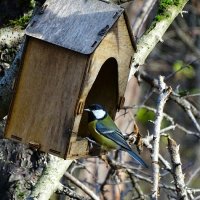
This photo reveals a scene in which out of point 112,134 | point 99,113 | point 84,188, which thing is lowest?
point 84,188

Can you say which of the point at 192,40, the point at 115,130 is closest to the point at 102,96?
the point at 115,130

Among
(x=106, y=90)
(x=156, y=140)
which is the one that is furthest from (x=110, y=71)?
(x=156, y=140)

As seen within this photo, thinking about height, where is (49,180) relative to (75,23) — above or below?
below

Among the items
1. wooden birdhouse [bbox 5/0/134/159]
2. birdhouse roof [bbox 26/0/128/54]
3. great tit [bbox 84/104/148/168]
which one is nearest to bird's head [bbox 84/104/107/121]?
great tit [bbox 84/104/148/168]

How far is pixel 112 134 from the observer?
454 centimetres

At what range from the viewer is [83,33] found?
12.6 ft

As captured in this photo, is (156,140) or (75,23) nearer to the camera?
(156,140)

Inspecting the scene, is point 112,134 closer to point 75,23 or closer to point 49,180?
point 49,180

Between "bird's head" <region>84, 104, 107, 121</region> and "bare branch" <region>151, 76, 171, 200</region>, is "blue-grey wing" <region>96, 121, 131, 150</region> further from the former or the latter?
"bare branch" <region>151, 76, 171, 200</region>

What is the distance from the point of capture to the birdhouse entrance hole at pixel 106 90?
14.8ft

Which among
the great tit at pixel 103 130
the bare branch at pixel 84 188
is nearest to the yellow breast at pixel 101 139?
the great tit at pixel 103 130

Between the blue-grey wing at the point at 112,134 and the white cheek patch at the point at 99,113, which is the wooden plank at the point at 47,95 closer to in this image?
the white cheek patch at the point at 99,113

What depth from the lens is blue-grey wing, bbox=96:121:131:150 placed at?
4463 mm

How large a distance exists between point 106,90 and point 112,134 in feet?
0.94
